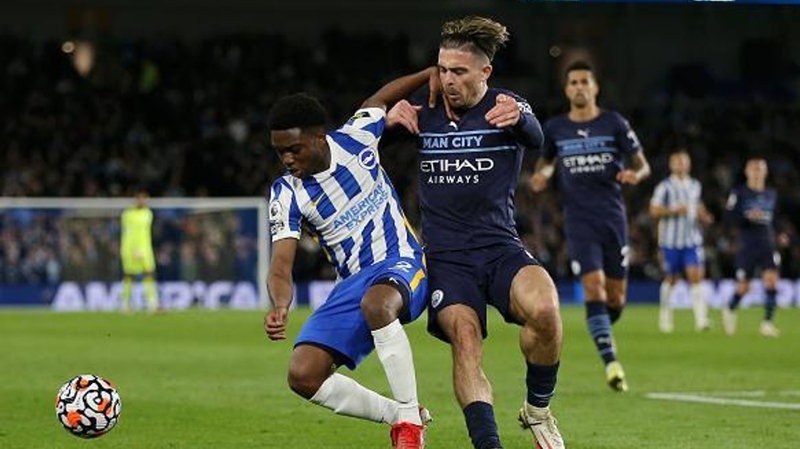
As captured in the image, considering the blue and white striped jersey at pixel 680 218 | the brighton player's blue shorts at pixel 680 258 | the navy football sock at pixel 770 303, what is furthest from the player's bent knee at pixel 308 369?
the brighton player's blue shorts at pixel 680 258

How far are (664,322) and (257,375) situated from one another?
9.65 m

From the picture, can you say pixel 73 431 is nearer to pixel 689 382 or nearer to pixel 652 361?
pixel 689 382

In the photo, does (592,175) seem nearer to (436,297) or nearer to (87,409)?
(436,297)

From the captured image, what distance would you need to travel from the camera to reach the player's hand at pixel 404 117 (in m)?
8.02

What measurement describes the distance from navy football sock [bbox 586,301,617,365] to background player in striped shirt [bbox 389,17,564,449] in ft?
14.8

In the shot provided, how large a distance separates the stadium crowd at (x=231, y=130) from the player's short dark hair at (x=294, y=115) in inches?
913

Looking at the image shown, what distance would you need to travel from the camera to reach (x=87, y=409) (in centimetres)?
835

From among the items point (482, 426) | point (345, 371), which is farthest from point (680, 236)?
point (482, 426)

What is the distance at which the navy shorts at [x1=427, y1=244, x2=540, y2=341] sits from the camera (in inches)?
309

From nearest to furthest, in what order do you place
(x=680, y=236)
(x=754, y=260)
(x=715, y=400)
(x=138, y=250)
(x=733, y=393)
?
(x=715, y=400)
(x=733, y=393)
(x=754, y=260)
(x=680, y=236)
(x=138, y=250)

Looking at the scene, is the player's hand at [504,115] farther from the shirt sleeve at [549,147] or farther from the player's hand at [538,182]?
the shirt sleeve at [549,147]

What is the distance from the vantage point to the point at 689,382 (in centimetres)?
1338

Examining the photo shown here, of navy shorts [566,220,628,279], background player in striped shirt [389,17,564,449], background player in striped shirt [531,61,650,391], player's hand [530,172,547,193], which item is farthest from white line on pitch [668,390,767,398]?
background player in striped shirt [389,17,564,449]

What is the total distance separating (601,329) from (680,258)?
1028cm
